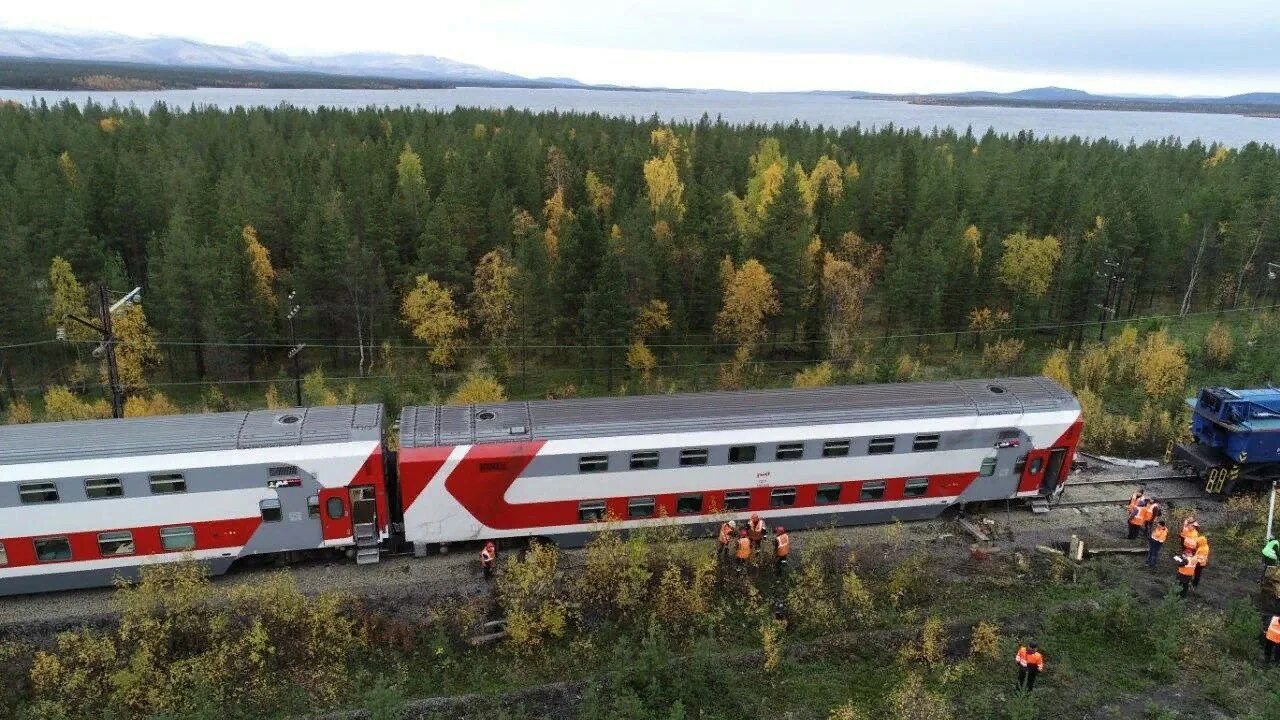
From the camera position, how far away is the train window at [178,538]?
18.4 meters

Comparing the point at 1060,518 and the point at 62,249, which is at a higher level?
the point at 62,249

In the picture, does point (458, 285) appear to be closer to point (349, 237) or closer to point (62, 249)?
point (349, 237)

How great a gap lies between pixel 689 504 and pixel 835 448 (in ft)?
13.8

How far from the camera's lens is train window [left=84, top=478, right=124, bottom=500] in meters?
17.6

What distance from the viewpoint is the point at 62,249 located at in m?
42.0

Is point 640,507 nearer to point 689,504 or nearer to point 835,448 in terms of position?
point 689,504

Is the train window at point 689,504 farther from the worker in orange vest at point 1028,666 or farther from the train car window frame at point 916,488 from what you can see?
the worker in orange vest at point 1028,666

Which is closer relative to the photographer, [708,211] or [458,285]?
[458,285]

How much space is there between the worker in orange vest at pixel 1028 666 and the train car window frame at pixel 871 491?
638cm

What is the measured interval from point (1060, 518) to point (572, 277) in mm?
25921

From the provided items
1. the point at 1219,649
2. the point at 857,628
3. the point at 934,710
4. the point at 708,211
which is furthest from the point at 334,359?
the point at 1219,649

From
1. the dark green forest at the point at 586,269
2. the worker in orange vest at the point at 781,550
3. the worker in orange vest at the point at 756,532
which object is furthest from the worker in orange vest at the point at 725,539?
the dark green forest at the point at 586,269

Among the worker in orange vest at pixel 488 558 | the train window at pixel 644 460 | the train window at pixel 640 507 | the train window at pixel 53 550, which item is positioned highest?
the train window at pixel 644 460

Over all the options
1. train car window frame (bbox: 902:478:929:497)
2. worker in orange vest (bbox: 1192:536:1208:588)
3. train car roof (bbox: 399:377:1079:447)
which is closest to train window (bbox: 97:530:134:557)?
train car roof (bbox: 399:377:1079:447)
